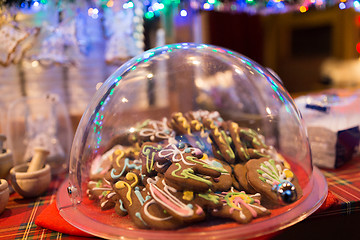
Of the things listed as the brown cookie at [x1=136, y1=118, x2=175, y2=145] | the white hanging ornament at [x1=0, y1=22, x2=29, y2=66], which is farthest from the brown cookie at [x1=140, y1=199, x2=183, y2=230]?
the white hanging ornament at [x1=0, y1=22, x2=29, y2=66]

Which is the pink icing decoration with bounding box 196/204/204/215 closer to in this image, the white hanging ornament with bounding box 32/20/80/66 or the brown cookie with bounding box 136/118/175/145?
the brown cookie with bounding box 136/118/175/145

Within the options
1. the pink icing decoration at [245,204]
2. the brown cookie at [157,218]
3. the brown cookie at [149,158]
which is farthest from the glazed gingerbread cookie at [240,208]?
the brown cookie at [149,158]

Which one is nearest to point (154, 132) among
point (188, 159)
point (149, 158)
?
point (149, 158)

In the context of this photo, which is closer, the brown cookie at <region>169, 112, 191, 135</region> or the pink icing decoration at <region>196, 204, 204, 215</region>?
the pink icing decoration at <region>196, 204, 204, 215</region>

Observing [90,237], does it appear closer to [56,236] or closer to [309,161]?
[56,236]

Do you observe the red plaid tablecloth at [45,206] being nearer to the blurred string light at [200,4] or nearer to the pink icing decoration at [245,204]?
the pink icing decoration at [245,204]

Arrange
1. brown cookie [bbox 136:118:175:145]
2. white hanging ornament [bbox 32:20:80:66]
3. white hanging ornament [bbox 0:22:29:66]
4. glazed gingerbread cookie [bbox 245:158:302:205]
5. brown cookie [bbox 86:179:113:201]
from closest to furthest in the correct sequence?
glazed gingerbread cookie [bbox 245:158:302:205]
brown cookie [bbox 86:179:113:201]
brown cookie [bbox 136:118:175:145]
white hanging ornament [bbox 0:22:29:66]
white hanging ornament [bbox 32:20:80:66]

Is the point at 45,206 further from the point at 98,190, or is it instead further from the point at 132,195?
the point at 132,195

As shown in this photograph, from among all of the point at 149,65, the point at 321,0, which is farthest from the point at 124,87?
the point at 321,0
